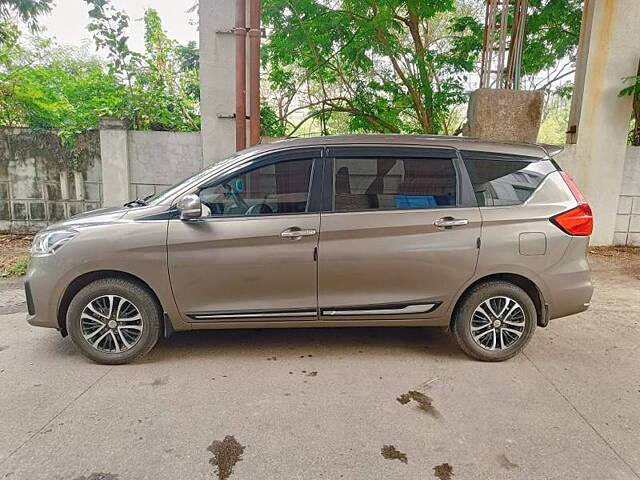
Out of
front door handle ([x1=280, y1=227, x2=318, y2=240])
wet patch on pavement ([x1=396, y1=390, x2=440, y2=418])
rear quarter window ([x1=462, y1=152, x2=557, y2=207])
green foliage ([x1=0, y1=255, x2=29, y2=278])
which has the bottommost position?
wet patch on pavement ([x1=396, y1=390, x2=440, y2=418])

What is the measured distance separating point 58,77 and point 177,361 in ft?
21.2

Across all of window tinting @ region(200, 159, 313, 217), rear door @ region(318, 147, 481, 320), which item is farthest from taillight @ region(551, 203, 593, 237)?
window tinting @ region(200, 159, 313, 217)

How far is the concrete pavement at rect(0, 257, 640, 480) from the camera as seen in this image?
2375mm

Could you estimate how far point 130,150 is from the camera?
6.79 m

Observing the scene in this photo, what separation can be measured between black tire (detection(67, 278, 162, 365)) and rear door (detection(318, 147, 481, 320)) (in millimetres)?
1298

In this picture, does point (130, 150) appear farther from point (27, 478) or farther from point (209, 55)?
point (27, 478)

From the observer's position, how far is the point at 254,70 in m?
6.13

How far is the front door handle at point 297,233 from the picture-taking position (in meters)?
3.36

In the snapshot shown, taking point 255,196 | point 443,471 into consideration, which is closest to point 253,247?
point 255,196

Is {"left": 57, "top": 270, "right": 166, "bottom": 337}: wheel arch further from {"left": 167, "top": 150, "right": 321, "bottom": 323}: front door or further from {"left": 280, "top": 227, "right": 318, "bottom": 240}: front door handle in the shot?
{"left": 280, "top": 227, "right": 318, "bottom": 240}: front door handle

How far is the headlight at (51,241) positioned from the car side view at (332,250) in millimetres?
13

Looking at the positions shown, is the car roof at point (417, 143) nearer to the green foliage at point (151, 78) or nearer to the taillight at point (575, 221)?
the taillight at point (575, 221)

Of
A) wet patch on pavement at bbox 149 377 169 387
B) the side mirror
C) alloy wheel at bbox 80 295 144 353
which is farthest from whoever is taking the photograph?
alloy wheel at bbox 80 295 144 353

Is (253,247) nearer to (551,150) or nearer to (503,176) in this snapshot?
(503,176)
